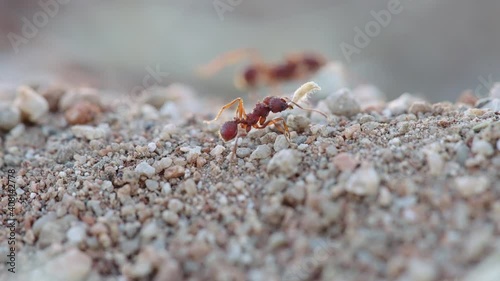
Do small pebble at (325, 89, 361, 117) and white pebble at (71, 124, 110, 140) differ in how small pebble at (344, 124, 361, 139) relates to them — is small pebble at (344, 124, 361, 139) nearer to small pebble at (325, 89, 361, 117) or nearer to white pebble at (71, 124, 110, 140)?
small pebble at (325, 89, 361, 117)

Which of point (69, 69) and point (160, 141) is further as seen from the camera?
point (69, 69)

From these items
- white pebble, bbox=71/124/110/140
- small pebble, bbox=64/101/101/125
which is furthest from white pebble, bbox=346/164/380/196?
small pebble, bbox=64/101/101/125

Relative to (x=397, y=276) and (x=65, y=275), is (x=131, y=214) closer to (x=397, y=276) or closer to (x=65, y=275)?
(x=65, y=275)

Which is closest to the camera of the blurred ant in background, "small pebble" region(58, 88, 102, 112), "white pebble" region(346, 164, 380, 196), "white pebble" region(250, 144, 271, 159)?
"white pebble" region(346, 164, 380, 196)

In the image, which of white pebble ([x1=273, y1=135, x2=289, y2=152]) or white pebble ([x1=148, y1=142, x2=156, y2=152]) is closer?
white pebble ([x1=273, y1=135, x2=289, y2=152])

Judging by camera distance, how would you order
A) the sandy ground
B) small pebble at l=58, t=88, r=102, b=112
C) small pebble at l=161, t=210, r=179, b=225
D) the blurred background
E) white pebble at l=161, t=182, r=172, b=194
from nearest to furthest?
the sandy ground → small pebble at l=161, t=210, r=179, b=225 → white pebble at l=161, t=182, r=172, b=194 → small pebble at l=58, t=88, r=102, b=112 → the blurred background

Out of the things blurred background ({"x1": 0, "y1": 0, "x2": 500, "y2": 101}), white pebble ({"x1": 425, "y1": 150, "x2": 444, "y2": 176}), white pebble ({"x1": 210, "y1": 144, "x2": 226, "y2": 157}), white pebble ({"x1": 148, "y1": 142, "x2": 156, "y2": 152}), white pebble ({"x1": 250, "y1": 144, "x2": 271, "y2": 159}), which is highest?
blurred background ({"x1": 0, "y1": 0, "x2": 500, "y2": 101})

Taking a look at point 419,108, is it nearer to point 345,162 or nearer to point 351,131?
point 351,131

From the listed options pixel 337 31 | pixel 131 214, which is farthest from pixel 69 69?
pixel 131 214
